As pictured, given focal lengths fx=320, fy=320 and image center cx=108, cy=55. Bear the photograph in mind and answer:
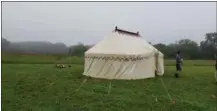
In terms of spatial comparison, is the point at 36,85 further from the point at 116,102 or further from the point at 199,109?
the point at 199,109

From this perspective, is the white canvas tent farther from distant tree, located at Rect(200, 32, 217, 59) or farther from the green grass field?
distant tree, located at Rect(200, 32, 217, 59)

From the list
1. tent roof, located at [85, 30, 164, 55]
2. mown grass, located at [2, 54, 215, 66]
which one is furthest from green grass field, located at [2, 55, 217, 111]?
mown grass, located at [2, 54, 215, 66]

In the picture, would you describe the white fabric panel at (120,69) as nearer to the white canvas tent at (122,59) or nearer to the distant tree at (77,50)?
the white canvas tent at (122,59)

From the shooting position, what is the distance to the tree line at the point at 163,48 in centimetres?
2196

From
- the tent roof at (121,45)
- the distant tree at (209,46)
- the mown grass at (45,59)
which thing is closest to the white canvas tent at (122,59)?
the tent roof at (121,45)

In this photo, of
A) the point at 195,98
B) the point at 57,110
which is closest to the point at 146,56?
the point at 195,98

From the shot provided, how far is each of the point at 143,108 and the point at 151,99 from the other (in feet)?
3.10

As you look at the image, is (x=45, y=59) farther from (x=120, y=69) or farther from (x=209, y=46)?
(x=209, y=46)

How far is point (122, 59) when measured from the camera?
1177 centimetres

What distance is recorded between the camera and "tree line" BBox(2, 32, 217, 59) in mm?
21962

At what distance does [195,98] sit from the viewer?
826 cm

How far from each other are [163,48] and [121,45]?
1724 centimetres

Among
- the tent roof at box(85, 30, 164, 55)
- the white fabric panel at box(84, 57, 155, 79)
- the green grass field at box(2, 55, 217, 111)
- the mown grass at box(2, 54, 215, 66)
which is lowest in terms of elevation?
the green grass field at box(2, 55, 217, 111)

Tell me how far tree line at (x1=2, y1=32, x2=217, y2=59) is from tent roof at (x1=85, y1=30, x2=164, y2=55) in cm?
838
